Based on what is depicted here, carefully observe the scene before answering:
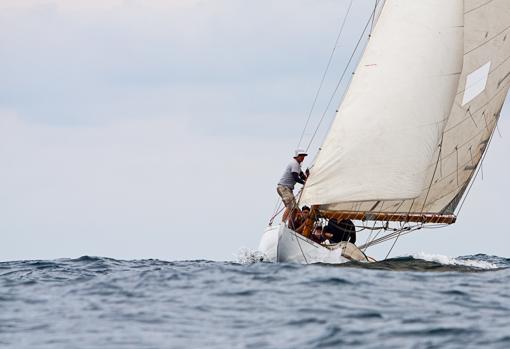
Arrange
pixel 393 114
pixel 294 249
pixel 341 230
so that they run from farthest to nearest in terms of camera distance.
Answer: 1. pixel 341 230
2. pixel 393 114
3. pixel 294 249

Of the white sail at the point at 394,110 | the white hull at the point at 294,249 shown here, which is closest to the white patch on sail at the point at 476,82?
the white sail at the point at 394,110

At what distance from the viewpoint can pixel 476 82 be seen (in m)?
29.3

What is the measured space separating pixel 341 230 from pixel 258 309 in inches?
446

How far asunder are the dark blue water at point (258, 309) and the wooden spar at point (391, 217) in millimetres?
3929

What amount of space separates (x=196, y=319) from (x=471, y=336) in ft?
13.4

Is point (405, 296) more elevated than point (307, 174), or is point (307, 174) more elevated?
point (307, 174)

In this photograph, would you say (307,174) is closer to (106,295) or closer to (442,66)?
(442,66)

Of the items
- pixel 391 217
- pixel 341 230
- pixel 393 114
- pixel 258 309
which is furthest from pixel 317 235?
pixel 258 309

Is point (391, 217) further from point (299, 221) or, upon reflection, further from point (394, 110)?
point (394, 110)

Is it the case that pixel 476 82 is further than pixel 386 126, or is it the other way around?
pixel 476 82

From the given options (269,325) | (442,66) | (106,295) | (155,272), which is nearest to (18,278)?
(155,272)

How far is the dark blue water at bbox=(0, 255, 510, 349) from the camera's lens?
1466 centimetres

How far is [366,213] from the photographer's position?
90.8 ft

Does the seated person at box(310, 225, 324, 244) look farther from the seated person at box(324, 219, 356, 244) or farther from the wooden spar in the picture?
the wooden spar
